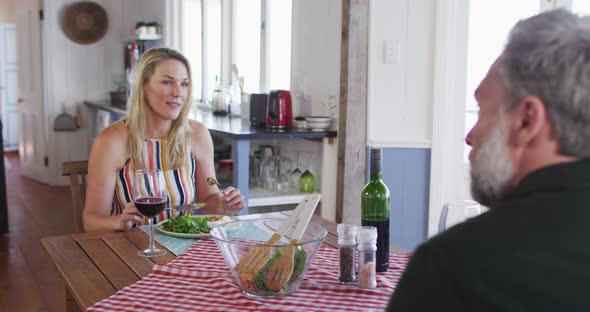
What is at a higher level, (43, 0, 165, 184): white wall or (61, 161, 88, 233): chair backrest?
(43, 0, 165, 184): white wall

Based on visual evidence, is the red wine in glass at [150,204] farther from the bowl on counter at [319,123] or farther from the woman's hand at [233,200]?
the bowl on counter at [319,123]

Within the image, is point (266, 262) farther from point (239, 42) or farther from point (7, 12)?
point (7, 12)

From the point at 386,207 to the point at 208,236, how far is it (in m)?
0.58

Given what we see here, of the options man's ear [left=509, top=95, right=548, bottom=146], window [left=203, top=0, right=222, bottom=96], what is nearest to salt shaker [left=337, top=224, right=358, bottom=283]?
man's ear [left=509, top=95, right=548, bottom=146]

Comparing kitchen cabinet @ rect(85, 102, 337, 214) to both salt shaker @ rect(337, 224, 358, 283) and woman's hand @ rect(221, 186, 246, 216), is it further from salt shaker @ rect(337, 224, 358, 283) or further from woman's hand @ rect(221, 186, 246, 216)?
salt shaker @ rect(337, 224, 358, 283)

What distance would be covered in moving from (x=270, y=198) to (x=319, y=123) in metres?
0.51

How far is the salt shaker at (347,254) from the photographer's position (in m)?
1.49

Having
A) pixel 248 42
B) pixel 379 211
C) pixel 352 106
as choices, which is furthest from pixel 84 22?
pixel 379 211

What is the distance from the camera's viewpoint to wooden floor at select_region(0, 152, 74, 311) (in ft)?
11.7

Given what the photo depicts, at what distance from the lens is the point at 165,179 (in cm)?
251

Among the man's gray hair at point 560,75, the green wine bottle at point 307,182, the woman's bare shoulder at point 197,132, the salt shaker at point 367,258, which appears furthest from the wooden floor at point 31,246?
the man's gray hair at point 560,75

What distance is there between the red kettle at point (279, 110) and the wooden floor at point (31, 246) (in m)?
1.51

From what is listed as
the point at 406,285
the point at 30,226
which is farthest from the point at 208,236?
the point at 30,226

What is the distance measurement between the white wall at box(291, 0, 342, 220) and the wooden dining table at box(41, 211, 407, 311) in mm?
1693
